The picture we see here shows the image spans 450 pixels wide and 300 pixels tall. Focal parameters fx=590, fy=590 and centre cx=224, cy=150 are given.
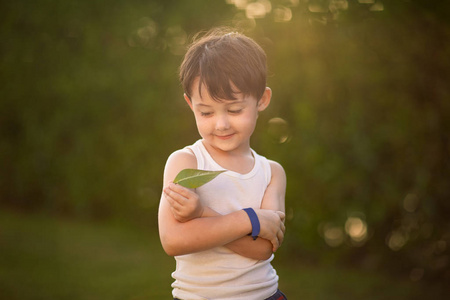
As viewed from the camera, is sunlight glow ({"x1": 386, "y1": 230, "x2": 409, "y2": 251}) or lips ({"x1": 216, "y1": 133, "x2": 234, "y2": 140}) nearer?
lips ({"x1": 216, "y1": 133, "x2": 234, "y2": 140})

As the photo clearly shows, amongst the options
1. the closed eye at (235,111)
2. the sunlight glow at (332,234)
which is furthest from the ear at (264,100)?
the sunlight glow at (332,234)

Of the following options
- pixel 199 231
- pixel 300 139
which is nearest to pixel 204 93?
pixel 199 231

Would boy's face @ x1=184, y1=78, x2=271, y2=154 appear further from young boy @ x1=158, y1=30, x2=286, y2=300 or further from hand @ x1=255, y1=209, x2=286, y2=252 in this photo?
hand @ x1=255, y1=209, x2=286, y2=252

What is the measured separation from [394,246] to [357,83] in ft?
4.94

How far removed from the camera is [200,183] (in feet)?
7.08

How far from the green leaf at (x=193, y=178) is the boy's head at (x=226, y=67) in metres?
0.30

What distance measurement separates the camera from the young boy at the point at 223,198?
219 centimetres

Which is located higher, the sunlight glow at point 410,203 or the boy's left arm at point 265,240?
the sunlight glow at point 410,203

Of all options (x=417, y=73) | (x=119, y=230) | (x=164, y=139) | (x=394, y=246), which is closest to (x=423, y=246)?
(x=394, y=246)

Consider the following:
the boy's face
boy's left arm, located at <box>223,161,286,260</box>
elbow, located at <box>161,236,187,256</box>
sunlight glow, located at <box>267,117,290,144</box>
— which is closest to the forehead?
the boy's face

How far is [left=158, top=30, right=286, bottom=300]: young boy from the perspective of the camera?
7.20ft

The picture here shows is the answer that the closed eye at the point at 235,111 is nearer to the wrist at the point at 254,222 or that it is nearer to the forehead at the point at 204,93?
the forehead at the point at 204,93

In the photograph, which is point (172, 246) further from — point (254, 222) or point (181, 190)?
point (254, 222)

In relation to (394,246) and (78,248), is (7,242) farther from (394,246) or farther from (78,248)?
(394,246)
